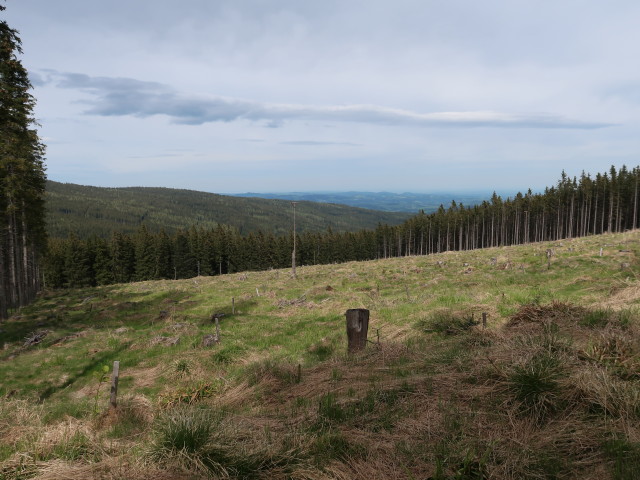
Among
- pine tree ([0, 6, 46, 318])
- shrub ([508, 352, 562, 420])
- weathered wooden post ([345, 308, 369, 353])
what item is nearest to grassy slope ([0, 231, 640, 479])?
shrub ([508, 352, 562, 420])

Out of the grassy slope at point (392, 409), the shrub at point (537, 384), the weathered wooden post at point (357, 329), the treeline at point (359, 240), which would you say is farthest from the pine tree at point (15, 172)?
the treeline at point (359, 240)

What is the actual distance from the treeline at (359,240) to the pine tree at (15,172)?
37006 millimetres

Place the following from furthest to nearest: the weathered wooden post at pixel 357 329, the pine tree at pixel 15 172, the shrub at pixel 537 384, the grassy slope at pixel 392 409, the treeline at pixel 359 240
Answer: the treeline at pixel 359 240, the pine tree at pixel 15 172, the weathered wooden post at pixel 357 329, the shrub at pixel 537 384, the grassy slope at pixel 392 409

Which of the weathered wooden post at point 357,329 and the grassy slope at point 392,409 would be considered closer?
the grassy slope at point 392,409

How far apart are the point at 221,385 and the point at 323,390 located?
3.76m

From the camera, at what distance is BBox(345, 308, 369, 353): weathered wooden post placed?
8.09m

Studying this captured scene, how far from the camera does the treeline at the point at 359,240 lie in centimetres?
6994

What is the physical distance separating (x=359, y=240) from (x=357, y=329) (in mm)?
90570

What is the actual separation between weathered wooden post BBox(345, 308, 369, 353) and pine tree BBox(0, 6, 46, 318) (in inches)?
Answer: 717

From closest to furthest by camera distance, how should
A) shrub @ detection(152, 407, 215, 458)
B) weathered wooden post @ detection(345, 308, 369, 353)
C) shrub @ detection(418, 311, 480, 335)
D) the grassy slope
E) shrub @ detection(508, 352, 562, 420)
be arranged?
the grassy slope < shrub @ detection(152, 407, 215, 458) < shrub @ detection(508, 352, 562, 420) < weathered wooden post @ detection(345, 308, 369, 353) < shrub @ detection(418, 311, 480, 335)

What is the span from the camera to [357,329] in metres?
8.17

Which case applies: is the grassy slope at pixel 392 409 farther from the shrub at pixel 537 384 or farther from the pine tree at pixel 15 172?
the pine tree at pixel 15 172

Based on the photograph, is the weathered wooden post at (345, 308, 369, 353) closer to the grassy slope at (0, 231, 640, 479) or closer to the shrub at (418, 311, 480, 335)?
the grassy slope at (0, 231, 640, 479)

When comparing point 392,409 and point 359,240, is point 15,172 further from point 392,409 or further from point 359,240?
point 359,240
